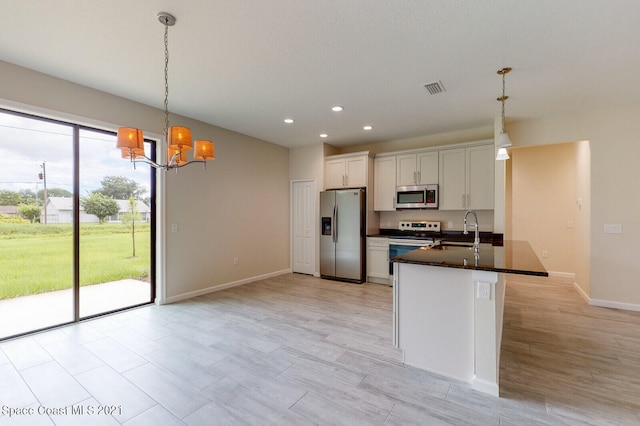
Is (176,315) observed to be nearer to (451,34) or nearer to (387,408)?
(387,408)

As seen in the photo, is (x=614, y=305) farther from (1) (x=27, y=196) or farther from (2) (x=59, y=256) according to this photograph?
(1) (x=27, y=196)

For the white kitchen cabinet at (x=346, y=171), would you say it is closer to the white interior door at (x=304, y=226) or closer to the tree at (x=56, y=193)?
the white interior door at (x=304, y=226)

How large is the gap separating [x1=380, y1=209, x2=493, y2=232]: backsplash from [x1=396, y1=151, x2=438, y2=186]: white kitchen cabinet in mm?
658

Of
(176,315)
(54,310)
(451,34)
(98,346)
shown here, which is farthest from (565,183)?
(54,310)

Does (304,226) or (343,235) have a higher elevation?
(304,226)

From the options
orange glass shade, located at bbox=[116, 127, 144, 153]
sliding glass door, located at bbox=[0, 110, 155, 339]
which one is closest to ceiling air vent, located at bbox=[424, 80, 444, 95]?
orange glass shade, located at bbox=[116, 127, 144, 153]

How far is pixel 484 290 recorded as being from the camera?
2111mm

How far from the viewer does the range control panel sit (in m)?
5.30

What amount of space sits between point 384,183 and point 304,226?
193cm

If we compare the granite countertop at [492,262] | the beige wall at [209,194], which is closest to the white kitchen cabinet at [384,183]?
the beige wall at [209,194]

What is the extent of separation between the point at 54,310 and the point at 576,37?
5.95 m

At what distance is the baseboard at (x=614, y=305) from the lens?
12.6 feet

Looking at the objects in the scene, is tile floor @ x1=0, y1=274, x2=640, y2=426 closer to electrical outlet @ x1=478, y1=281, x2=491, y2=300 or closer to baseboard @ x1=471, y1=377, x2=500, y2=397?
baseboard @ x1=471, y1=377, x2=500, y2=397

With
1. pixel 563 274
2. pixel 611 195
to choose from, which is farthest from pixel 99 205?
pixel 563 274
